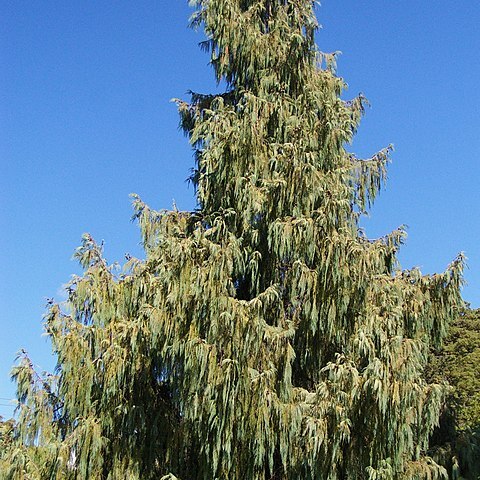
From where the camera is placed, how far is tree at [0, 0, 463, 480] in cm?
649

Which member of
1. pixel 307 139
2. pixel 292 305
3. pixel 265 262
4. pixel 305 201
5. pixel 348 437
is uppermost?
pixel 307 139

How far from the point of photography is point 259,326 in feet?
21.8

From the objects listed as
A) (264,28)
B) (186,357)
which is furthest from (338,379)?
(264,28)

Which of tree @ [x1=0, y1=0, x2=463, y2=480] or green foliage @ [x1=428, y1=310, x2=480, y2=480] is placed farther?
green foliage @ [x1=428, y1=310, x2=480, y2=480]

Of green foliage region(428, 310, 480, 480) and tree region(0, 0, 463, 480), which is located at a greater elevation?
green foliage region(428, 310, 480, 480)

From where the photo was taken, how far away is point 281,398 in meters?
6.95

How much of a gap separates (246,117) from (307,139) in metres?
0.88

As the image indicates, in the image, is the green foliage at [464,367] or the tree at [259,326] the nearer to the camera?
the tree at [259,326]

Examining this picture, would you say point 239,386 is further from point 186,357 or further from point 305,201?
point 305,201

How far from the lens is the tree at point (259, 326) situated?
6492 millimetres

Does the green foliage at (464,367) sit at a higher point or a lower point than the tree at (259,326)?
higher

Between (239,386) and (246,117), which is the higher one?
(246,117)

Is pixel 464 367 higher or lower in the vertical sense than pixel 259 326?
higher

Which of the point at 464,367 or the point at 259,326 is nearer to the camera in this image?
the point at 259,326
